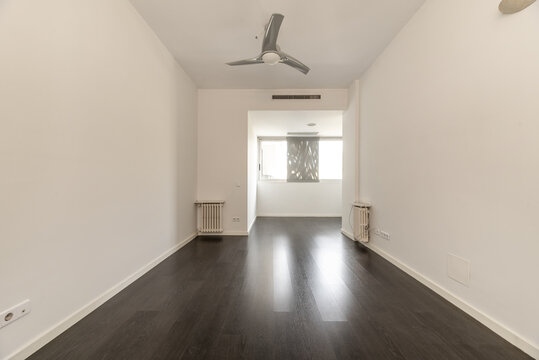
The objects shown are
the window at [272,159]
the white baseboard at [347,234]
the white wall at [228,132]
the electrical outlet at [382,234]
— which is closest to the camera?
the electrical outlet at [382,234]

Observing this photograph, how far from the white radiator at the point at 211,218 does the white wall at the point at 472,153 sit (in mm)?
2863

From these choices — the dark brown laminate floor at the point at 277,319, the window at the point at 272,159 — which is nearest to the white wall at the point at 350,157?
the dark brown laminate floor at the point at 277,319

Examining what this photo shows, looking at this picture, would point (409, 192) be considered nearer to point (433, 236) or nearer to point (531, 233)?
point (433, 236)

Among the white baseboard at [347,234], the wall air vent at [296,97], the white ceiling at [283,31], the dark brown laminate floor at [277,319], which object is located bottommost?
the white baseboard at [347,234]

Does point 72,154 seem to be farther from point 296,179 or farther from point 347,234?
point 296,179

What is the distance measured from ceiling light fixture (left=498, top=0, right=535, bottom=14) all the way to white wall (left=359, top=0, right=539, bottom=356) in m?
0.04

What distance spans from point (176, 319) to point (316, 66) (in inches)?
142

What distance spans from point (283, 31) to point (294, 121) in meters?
2.52

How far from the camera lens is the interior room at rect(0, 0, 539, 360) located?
125 centimetres

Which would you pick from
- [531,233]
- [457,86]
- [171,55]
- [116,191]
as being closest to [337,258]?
[531,233]

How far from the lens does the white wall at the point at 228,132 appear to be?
411cm

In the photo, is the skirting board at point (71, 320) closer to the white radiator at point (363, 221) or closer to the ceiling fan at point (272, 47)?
the ceiling fan at point (272, 47)

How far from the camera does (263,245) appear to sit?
3.46m

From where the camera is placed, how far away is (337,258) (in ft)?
9.34
